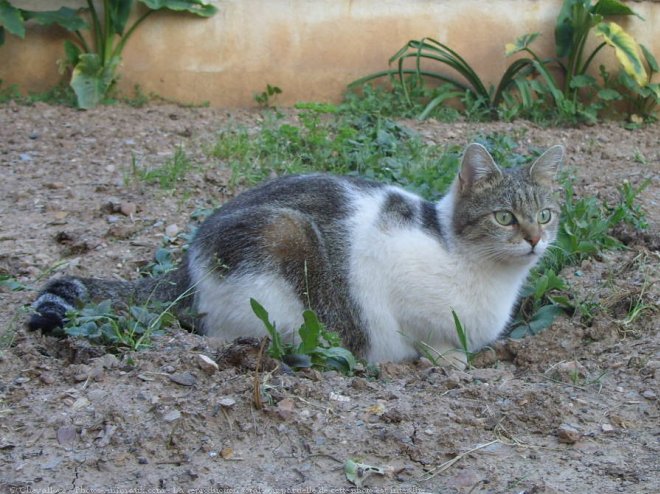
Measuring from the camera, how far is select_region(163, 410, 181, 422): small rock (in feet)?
10.6

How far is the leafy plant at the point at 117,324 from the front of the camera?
12.9 feet

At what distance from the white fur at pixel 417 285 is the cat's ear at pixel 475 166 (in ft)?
1.14

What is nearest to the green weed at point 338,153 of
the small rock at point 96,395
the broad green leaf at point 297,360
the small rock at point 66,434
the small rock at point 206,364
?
the broad green leaf at point 297,360

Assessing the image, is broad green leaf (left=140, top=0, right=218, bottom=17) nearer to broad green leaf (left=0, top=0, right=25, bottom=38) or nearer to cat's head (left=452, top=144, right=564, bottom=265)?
broad green leaf (left=0, top=0, right=25, bottom=38)

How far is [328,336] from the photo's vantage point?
4.07 m

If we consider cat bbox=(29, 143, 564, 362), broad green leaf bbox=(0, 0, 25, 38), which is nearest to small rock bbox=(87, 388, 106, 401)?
cat bbox=(29, 143, 564, 362)

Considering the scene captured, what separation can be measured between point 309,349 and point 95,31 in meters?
4.97

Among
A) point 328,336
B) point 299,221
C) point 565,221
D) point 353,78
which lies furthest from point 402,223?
point 353,78

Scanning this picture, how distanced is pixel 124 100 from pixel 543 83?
3.90 meters

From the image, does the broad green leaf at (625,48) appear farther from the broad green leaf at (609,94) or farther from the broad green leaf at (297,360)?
the broad green leaf at (297,360)

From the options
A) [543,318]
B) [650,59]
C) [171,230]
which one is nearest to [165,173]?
[171,230]

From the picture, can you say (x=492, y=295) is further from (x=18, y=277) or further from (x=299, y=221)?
(x=18, y=277)

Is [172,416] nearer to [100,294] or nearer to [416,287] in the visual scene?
[100,294]

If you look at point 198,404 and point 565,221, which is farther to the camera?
point 565,221
